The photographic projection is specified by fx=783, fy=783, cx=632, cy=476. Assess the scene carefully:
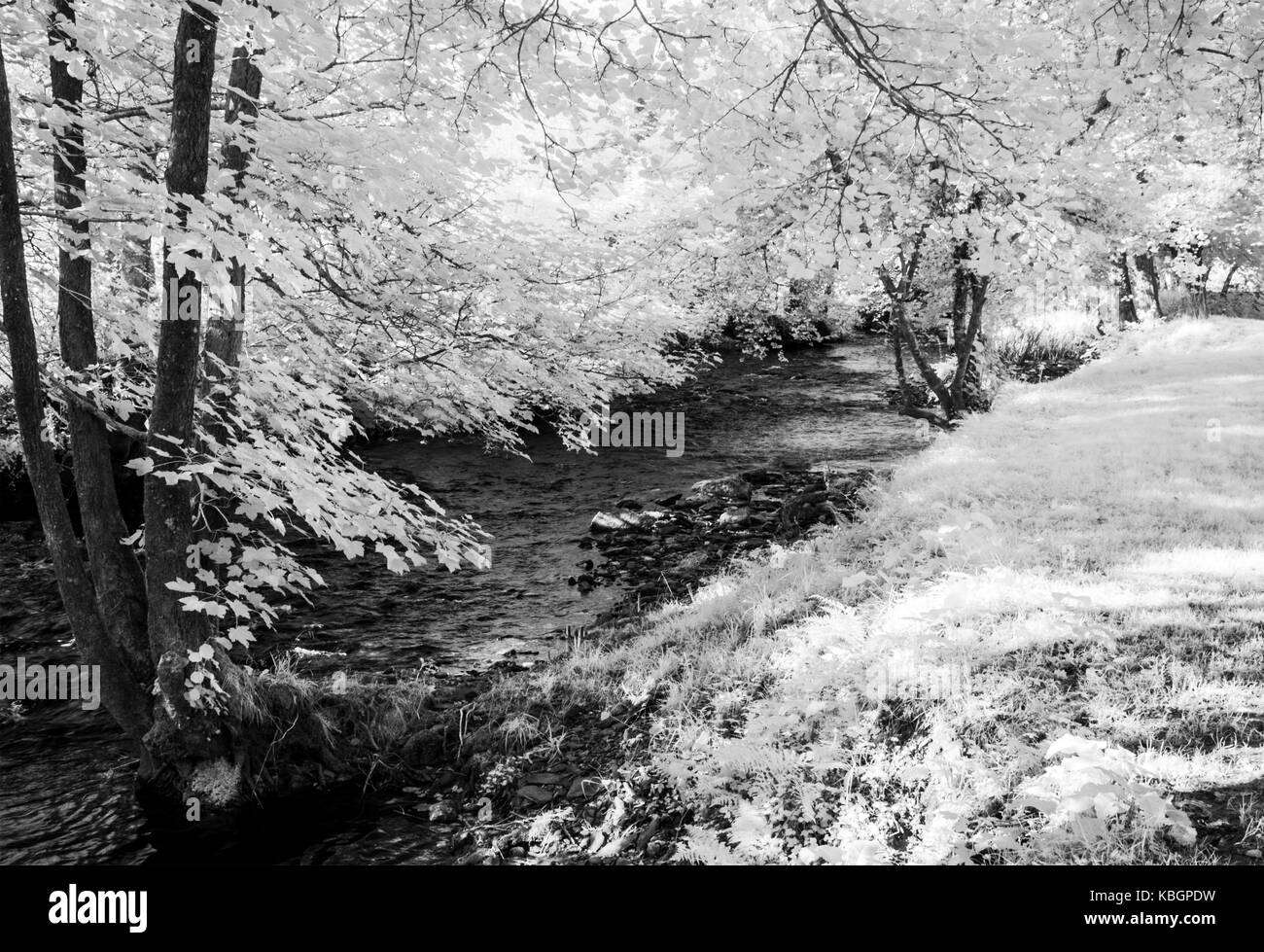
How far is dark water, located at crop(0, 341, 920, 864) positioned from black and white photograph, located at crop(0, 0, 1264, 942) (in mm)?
52

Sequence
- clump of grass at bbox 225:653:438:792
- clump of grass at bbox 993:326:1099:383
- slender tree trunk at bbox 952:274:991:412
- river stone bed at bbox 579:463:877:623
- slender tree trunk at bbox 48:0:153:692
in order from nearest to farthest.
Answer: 1. slender tree trunk at bbox 48:0:153:692
2. clump of grass at bbox 225:653:438:792
3. river stone bed at bbox 579:463:877:623
4. slender tree trunk at bbox 952:274:991:412
5. clump of grass at bbox 993:326:1099:383

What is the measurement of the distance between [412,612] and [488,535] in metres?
2.98

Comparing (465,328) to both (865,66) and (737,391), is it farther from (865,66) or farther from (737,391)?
(737,391)

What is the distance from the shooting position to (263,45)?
17.8 feet

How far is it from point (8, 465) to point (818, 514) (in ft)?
40.1

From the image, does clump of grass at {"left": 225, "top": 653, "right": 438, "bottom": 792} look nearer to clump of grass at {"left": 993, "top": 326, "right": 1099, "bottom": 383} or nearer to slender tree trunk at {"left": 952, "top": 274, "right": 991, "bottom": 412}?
slender tree trunk at {"left": 952, "top": 274, "right": 991, "bottom": 412}

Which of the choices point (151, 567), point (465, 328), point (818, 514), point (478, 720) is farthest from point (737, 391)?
point (151, 567)

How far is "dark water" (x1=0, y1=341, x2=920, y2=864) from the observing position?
518 centimetres

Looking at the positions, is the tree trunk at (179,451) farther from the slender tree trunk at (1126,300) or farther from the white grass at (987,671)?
the slender tree trunk at (1126,300)

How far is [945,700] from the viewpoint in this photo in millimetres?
4500

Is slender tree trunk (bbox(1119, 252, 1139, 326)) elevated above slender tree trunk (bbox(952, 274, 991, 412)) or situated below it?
above

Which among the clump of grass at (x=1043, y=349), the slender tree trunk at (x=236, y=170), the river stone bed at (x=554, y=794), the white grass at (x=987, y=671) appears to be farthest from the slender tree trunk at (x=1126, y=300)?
the slender tree trunk at (x=236, y=170)

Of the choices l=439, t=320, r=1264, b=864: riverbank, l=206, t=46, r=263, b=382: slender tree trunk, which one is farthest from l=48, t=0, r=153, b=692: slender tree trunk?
l=439, t=320, r=1264, b=864: riverbank

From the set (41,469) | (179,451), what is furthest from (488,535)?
(41,469)
